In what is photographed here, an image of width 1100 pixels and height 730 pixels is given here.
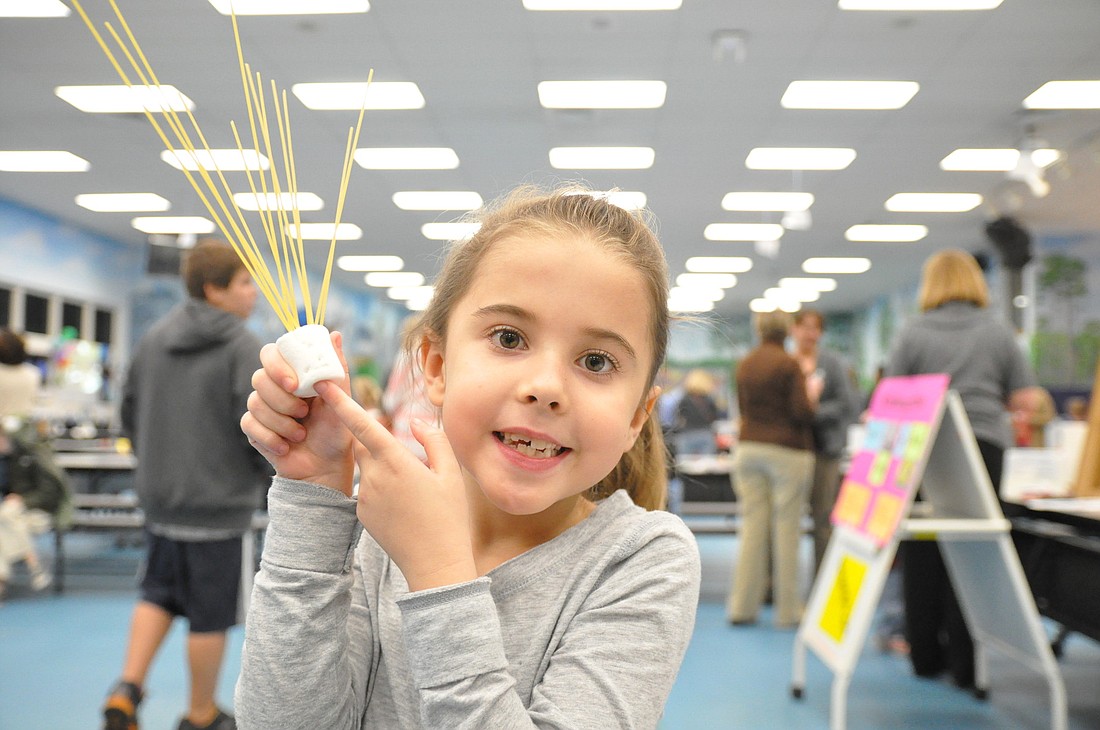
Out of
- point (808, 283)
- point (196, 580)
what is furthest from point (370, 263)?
point (196, 580)

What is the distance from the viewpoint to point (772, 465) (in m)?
4.27

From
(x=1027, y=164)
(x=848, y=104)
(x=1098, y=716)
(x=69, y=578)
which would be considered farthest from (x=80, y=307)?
(x=1098, y=716)

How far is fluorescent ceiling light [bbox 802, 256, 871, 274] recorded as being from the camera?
11789mm

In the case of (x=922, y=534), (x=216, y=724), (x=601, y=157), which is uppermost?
(x=601, y=157)

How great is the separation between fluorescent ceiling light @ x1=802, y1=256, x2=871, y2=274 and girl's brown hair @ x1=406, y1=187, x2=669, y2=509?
37.5 ft

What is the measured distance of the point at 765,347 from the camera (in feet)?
14.3

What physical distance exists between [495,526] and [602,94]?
5.14m

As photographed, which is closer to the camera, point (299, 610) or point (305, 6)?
point (299, 610)

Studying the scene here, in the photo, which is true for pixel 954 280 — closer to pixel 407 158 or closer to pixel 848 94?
pixel 848 94

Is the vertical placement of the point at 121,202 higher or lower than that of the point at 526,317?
higher

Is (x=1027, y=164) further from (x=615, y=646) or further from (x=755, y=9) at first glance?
(x=615, y=646)

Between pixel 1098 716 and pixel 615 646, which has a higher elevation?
pixel 615 646

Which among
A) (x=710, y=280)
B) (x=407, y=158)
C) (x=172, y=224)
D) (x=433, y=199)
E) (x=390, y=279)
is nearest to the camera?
(x=407, y=158)

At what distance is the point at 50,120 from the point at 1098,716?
209 inches
